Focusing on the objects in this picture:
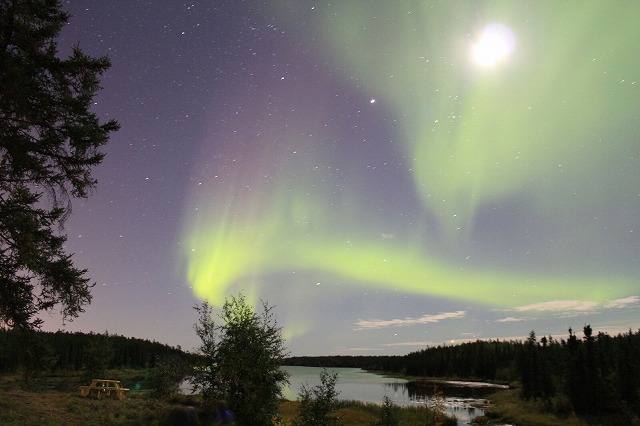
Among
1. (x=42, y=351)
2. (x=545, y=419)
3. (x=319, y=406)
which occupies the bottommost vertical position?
(x=545, y=419)

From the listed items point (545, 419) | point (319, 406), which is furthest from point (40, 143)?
point (545, 419)

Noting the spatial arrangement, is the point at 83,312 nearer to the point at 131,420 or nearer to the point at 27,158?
the point at 27,158

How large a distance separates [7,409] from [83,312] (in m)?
7.27

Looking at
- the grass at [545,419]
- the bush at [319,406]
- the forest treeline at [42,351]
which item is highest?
the forest treeline at [42,351]

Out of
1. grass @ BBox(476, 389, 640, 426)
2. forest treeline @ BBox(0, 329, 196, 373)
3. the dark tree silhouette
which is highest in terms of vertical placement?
the dark tree silhouette

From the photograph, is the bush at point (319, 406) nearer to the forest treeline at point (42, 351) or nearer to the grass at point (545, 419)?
the forest treeline at point (42, 351)

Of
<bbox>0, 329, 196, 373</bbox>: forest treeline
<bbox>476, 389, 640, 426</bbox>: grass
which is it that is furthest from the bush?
<bbox>476, 389, 640, 426</bbox>: grass

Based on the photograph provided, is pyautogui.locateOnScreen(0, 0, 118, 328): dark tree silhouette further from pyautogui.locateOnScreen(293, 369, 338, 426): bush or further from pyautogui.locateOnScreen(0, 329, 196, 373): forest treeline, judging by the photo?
pyautogui.locateOnScreen(293, 369, 338, 426): bush

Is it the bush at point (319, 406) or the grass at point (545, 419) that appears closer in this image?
the bush at point (319, 406)

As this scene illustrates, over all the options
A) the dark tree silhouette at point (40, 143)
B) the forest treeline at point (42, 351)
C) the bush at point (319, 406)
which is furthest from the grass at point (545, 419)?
the dark tree silhouette at point (40, 143)

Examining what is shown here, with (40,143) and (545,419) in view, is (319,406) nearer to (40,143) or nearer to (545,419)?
(40,143)

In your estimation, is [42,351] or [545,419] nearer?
[42,351]

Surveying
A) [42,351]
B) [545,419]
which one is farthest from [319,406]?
[545,419]

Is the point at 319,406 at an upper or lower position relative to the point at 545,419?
upper
